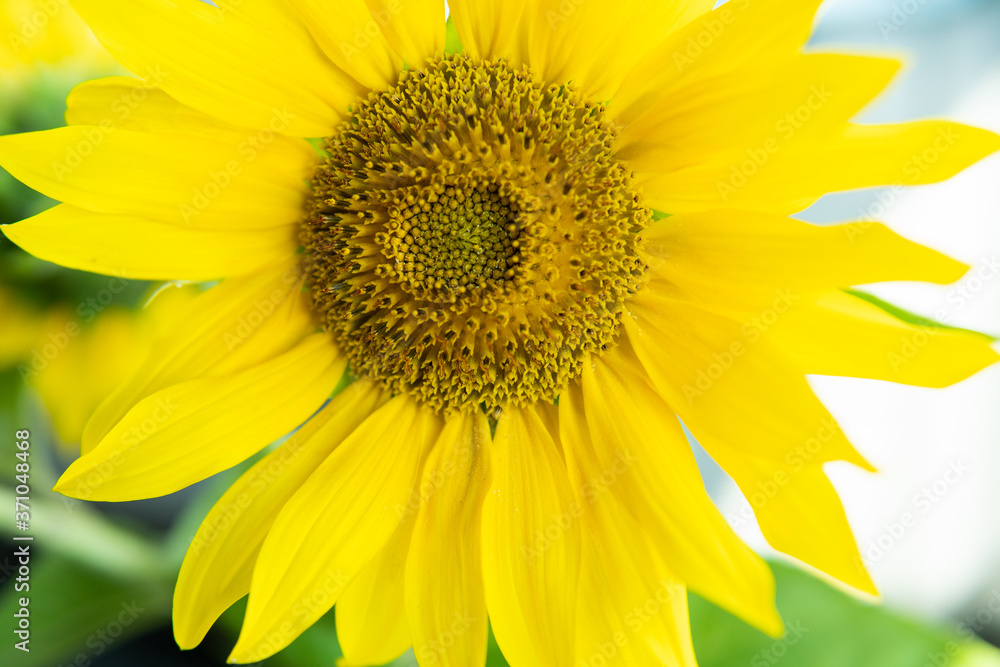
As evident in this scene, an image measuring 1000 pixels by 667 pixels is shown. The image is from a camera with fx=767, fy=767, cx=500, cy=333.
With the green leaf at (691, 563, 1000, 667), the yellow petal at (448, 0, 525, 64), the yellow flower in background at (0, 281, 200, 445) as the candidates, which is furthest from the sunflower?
the green leaf at (691, 563, 1000, 667)

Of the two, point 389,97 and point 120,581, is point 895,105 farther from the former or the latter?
point 120,581

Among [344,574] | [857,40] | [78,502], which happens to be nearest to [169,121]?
[344,574]

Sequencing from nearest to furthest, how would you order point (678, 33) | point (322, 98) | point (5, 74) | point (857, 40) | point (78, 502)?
point (678, 33) < point (322, 98) < point (5, 74) < point (78, 502) < point (857, 40)

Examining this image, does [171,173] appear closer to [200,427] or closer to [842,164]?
[200,427]

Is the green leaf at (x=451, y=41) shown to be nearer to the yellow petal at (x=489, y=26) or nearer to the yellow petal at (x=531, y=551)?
the yellow petal at (x=489, y=26)

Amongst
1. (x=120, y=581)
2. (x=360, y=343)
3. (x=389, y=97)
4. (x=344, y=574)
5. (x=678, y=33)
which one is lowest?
(x=120, y=581)

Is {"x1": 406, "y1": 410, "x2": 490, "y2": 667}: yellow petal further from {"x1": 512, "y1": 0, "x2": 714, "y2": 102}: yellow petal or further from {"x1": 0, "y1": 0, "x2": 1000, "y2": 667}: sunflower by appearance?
{"x1": 512, "y1": 0, "x2": 714, "y2": 102}: yellow petal

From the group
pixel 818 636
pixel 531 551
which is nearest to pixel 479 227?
pixel 531 551
